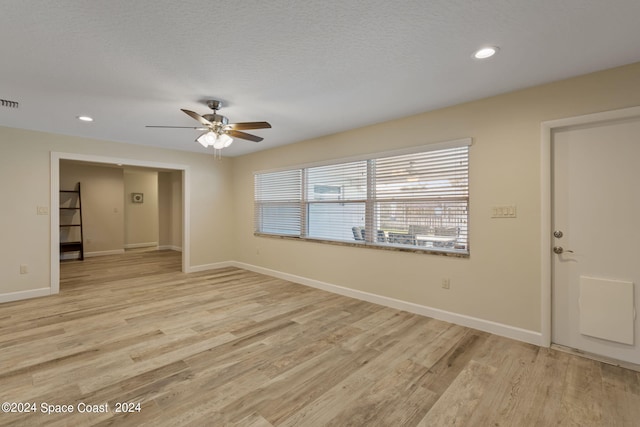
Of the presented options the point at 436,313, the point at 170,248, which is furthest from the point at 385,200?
the point at 170,248

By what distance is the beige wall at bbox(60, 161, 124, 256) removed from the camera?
7152 mm

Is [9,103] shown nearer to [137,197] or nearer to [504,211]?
[504,211]

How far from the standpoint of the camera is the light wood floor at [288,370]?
1.80 meters

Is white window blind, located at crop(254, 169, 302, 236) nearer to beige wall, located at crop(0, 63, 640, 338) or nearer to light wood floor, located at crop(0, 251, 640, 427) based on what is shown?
beige wall, located at crop(0, 63, 640, 338)

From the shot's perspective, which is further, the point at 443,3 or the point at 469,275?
the point at 469,275

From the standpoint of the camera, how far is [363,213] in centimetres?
407

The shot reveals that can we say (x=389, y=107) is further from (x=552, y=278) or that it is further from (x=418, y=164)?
(x=552, y=278)

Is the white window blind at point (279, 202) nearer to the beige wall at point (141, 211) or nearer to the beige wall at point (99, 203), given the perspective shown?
the beige wall at point (99, 203)

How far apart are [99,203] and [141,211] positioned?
5.14ft

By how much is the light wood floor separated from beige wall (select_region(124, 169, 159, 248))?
18.0 feet

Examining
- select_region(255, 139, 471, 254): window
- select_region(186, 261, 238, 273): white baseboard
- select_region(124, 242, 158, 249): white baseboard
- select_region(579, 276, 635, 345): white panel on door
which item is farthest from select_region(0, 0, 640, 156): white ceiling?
select_region(124, 242, 158, 249): white baseboard

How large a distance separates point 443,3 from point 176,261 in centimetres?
707

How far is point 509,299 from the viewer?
2.85 meters

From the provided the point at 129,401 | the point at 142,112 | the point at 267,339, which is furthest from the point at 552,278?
the point at 142,112
